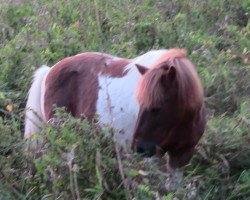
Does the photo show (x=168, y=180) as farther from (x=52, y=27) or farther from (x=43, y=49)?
(x=52, y=27)

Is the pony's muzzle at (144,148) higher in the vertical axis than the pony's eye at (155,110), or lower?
lower

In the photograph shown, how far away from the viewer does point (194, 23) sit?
736cm

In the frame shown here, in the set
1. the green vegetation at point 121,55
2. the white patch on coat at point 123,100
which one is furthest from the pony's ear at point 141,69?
the green vegetation at point 121,55

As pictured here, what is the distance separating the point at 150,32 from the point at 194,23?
32.7 inches

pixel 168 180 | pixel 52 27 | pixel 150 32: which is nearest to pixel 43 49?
pixel 52 27

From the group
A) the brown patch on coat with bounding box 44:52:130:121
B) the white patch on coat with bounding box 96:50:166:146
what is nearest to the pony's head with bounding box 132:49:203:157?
the white patch on coat with bounding box 96:50:166:146

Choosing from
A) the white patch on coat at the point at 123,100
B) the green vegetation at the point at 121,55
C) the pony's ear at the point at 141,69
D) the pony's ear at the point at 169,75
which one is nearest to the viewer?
the green vegetation at the point at 121,55

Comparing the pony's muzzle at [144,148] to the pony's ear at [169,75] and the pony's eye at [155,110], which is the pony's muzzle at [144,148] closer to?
the pony's eye at [155,110]

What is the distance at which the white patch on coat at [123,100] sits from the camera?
14.3 feet

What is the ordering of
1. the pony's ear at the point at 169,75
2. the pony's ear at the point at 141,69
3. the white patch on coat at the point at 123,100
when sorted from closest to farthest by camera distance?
the pony's ear at the point at 169,75 → the pony's ear at the point at 141,69 → the white patch on coat at the point at 123,100

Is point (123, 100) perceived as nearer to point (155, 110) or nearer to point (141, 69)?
point (141, 69)

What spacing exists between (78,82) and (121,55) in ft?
4.51

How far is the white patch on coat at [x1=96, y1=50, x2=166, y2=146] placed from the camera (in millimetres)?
4372

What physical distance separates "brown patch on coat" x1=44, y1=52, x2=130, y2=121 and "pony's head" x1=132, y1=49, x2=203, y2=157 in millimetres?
543
